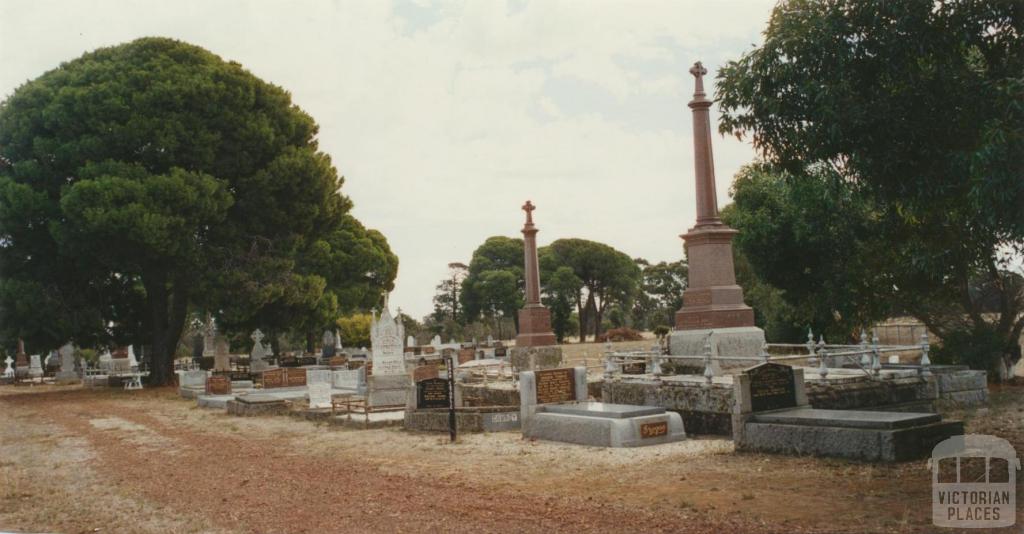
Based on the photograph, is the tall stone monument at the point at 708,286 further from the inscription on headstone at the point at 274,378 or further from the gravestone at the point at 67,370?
the gravestone at the point at 67,370

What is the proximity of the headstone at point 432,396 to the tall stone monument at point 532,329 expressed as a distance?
34.0ft

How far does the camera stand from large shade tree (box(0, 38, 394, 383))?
2620 cm

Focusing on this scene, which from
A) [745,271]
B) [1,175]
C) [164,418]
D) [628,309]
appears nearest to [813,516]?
[164,418]

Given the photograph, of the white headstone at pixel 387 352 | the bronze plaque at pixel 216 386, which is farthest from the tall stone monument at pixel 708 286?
the bronze plaque at pixel 216 386

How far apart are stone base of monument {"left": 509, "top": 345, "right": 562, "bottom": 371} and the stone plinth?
1.01ft

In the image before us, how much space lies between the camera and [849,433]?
9617 mm

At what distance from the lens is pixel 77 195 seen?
25203 millimetres

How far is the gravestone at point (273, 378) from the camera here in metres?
26.0

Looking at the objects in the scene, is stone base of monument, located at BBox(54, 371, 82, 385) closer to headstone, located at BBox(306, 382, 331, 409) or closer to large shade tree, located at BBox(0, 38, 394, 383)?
large shade tree, located at BBox(0, 38, 394, 383)

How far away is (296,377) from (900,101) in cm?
2287

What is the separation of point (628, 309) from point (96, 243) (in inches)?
2246

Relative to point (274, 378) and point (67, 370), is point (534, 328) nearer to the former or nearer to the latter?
point (274, 378)

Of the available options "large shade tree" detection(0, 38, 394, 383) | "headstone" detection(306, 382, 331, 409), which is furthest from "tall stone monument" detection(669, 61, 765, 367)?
"large shade tree" detection(0, 38, 394, 383)

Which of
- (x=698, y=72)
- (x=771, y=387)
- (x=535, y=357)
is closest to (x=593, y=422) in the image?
(x=771, y=387)
